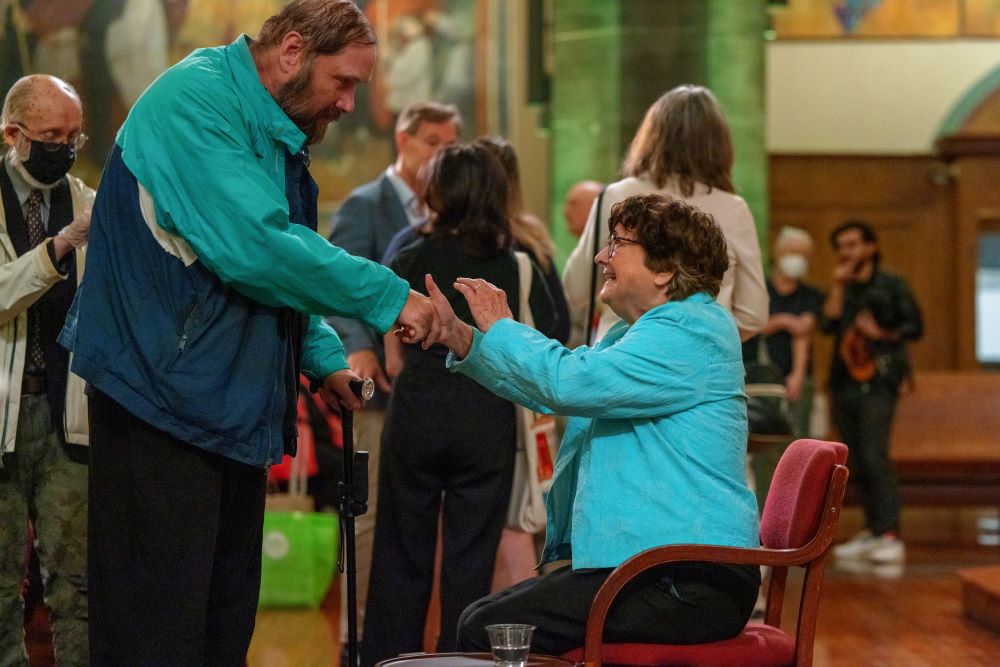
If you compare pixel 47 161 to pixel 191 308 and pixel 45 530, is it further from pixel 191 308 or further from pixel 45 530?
pixel 191 308

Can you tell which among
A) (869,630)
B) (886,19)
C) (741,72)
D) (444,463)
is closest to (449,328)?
(444,463)

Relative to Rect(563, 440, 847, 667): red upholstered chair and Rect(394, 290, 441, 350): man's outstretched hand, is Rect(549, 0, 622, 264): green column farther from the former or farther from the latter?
Rect(394, 290, 441, 350): man's outstretched hand

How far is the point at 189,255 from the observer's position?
2.56 metres

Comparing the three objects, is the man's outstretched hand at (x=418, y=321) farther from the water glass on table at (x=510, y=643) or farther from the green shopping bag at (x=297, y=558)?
the green shopping bag at (x=297, y=558)

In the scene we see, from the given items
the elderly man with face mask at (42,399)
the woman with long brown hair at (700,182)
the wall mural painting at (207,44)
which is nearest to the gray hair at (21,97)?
the elderly man with face mask at (42,399)

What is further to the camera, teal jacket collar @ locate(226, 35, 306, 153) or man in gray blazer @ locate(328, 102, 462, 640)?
man in gray blazer @ locate(328, 102, 462, 640)

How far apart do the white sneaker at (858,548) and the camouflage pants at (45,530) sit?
4484mm

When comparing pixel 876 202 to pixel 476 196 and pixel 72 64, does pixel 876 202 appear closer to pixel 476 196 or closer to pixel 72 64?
pixel 72 64

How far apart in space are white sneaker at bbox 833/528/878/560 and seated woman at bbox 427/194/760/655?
457cm

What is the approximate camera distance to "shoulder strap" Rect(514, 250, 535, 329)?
4.10 metres

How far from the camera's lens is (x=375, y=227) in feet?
15.6

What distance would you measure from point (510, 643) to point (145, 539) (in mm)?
658

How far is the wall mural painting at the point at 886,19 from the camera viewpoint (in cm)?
1134

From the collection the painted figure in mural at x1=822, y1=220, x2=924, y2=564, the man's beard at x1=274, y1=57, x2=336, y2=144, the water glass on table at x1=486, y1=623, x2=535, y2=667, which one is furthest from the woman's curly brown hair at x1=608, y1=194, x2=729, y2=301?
the painted figure in mural at x1=822, y1=220, x2=924, y2=564
